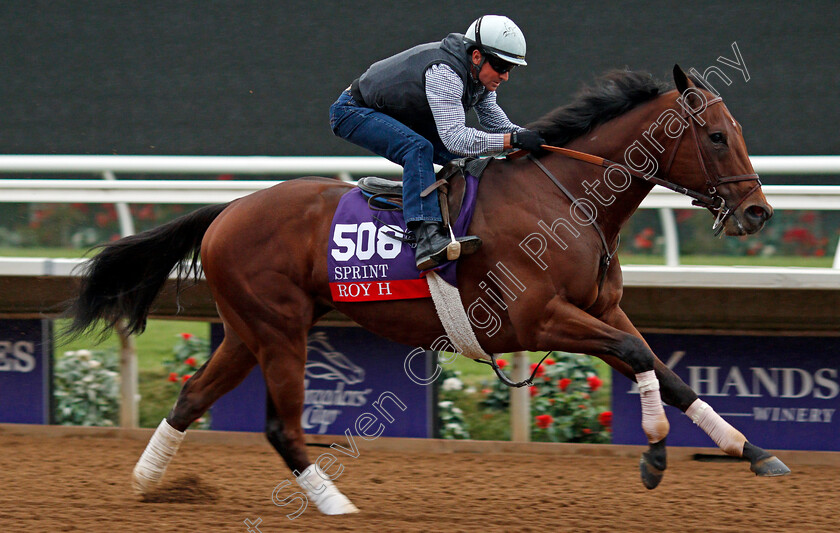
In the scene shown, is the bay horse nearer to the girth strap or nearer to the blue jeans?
the girth strap

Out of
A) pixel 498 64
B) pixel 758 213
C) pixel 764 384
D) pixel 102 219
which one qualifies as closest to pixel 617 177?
pixel 758 213

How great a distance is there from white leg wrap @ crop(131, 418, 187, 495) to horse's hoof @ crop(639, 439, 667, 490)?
2207mm

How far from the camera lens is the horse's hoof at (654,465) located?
160 inches

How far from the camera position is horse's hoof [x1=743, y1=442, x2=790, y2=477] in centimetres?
405

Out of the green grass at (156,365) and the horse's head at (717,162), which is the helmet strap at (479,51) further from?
the green grass at (156,365)

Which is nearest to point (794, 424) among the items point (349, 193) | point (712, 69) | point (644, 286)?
point (644, 286)

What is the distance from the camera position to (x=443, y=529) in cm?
421

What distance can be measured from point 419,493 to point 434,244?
4.78ft

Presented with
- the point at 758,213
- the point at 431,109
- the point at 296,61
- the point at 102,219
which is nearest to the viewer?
the point at 758,213

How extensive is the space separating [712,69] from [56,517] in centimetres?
601

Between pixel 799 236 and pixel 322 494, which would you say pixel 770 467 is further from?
pixel 322 494

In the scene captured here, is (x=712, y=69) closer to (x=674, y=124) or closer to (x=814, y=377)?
(x=814, y=377)

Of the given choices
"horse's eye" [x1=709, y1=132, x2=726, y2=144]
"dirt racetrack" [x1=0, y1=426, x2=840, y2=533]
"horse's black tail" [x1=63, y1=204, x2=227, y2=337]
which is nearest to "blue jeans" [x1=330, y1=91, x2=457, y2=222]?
"horse's black tail" [x1=63, y1=204, x2=227, y2=337]

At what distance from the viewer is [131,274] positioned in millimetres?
5117
